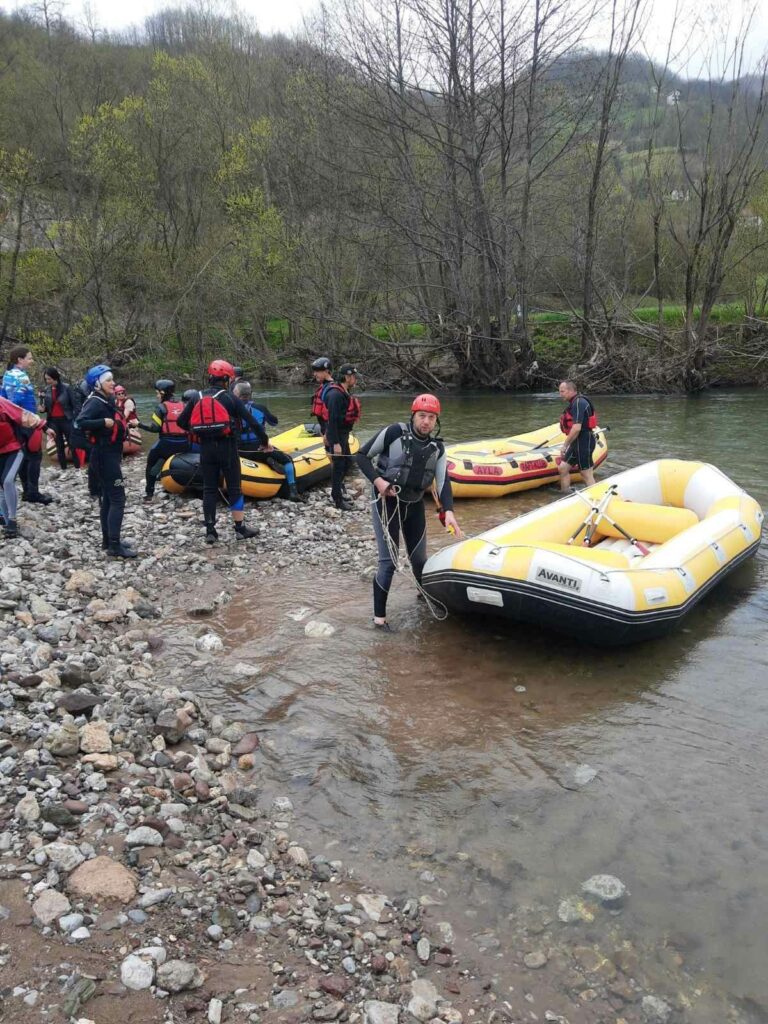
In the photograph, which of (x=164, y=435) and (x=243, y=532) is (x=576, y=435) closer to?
(x=243, y=532)

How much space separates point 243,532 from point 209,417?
1385 mm

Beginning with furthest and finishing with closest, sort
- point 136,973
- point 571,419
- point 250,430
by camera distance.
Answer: point 571,419 → point 250,430 → point 136,973

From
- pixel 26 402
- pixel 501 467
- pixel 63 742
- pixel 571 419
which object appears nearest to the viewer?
pixel 63 742

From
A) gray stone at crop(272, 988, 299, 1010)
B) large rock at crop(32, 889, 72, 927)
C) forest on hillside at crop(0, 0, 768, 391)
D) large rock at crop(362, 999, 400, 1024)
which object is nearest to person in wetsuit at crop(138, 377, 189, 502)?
large rock at crop(32, 889, 72, 927)

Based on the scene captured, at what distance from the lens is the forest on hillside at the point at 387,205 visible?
63.8 feet

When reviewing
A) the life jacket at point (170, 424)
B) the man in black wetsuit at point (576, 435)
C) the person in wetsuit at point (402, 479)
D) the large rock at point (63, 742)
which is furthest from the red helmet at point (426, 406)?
the life jacket at point (170, 424)

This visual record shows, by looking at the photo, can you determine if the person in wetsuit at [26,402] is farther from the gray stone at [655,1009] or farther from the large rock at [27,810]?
the gray stone at [655,1009]

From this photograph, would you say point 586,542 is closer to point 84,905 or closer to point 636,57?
point 84,905

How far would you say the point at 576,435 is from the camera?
363 inches

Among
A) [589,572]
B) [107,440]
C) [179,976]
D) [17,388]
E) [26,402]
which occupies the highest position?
[17,388]

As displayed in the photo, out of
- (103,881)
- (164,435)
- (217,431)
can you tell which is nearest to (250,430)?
(164,435)

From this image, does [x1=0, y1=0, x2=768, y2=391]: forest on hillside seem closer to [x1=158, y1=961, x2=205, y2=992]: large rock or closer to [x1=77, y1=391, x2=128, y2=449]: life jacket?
[x1=77, y1=391, x2=128, y2=449]: life jacket

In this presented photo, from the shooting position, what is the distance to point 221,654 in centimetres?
548

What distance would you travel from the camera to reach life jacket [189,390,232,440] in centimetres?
723
